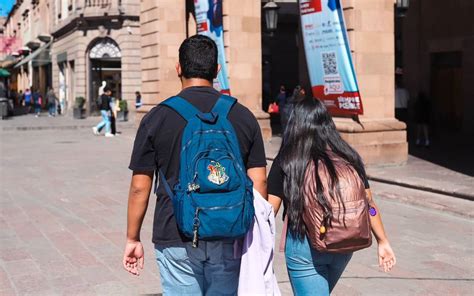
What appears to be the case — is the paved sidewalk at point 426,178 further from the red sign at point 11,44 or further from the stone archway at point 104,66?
the red sign at point 11,44

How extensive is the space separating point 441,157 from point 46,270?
10921 millimetres

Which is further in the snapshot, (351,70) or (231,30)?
(231,30)

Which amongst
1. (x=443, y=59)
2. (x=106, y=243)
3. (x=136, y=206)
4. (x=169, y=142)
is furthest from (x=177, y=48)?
(x=169, y=142)

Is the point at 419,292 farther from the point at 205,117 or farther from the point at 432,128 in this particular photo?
the point at 432,128

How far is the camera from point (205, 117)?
3.04 m

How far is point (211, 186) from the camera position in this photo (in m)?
2.88

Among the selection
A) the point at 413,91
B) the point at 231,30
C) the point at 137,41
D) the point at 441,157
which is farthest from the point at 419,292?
the point at 137,41

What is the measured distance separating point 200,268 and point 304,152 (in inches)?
33.8

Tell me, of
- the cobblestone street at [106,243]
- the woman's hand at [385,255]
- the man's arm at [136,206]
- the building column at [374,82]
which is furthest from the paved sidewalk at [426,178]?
the man's arm at [136,206]

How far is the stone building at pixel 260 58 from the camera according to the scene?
13688mm

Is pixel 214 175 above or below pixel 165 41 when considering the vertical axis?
below

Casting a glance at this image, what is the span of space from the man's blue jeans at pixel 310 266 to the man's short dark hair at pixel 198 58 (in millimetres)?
1042

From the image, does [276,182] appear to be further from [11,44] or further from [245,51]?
[11,44]

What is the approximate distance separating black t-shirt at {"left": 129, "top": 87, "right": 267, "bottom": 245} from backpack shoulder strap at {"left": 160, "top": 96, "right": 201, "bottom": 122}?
0.07 ft
